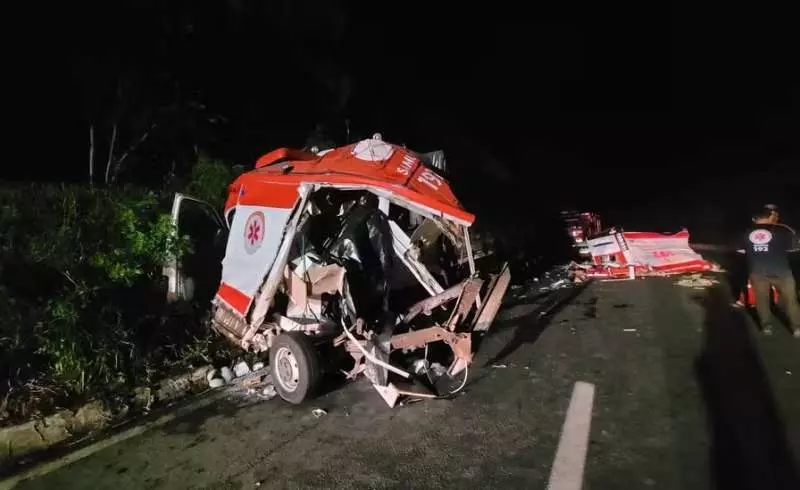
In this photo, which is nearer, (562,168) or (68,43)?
(68,43)

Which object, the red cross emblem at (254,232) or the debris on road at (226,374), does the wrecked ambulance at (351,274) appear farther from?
the debris on road at (226,374)

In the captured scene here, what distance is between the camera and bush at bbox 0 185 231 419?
516 cm

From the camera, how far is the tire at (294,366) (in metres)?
5.06

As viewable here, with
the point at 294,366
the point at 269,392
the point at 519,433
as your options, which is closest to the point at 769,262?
the point at 519,433

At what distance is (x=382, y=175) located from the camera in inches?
196

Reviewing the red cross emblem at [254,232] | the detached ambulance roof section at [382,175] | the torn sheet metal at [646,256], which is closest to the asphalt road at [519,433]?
the red cross emblem at [254,232]

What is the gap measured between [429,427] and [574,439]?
1.11 metres

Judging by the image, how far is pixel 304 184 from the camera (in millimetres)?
5270

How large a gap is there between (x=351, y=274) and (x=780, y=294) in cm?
504

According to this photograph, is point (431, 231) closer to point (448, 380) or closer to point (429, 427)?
point (448, 380)

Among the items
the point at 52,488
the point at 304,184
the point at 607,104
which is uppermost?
the point at 607,104

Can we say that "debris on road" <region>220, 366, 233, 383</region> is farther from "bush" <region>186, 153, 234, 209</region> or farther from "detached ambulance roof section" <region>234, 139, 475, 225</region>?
"bush" <region>186, 153, 234, 209</region>

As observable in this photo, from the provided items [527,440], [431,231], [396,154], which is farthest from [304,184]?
[527,440]

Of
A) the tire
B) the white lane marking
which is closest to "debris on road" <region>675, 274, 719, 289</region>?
the white lane marking
